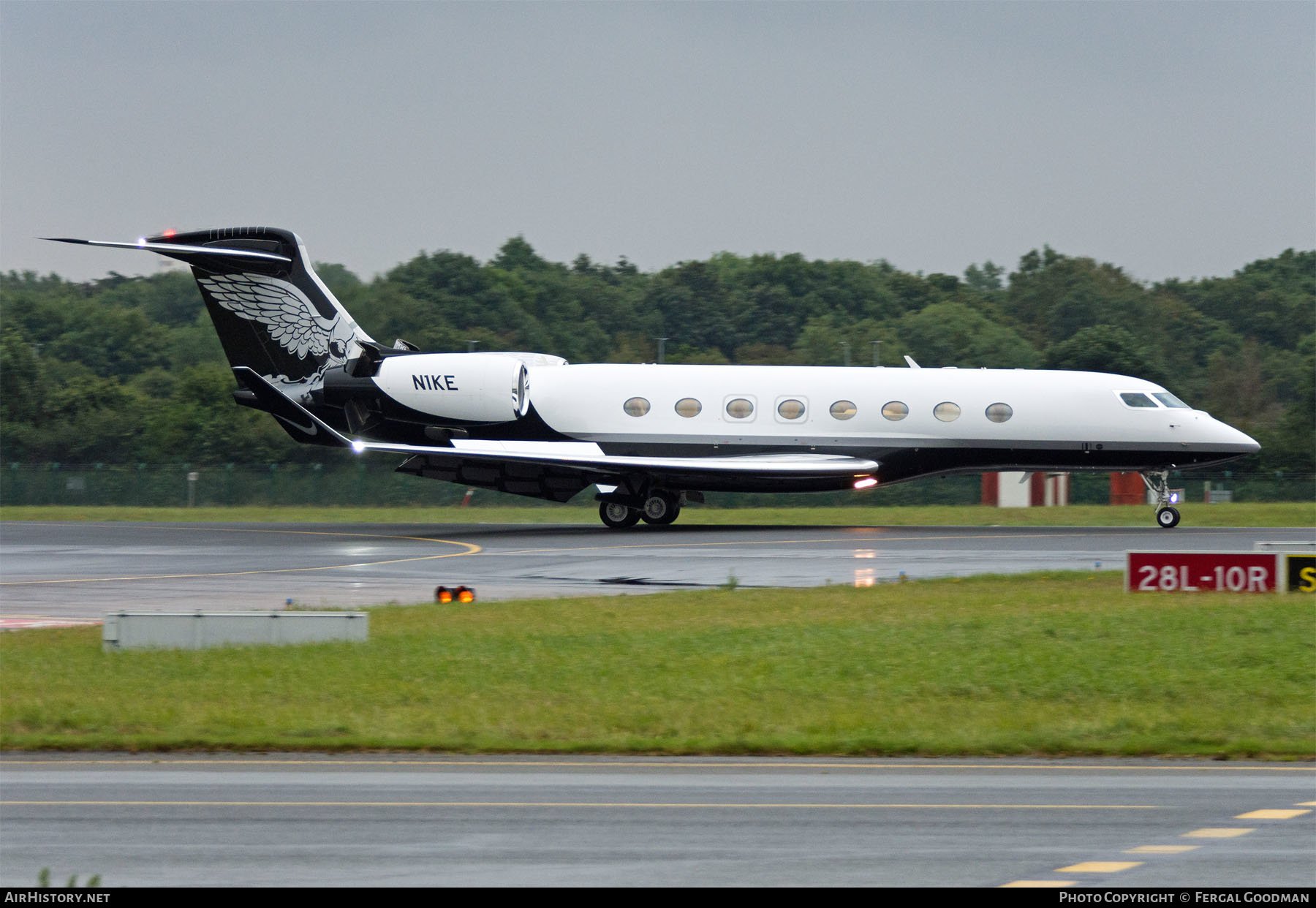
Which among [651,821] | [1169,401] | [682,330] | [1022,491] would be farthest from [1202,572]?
[682,330]

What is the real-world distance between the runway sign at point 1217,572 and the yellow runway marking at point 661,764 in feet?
30.3

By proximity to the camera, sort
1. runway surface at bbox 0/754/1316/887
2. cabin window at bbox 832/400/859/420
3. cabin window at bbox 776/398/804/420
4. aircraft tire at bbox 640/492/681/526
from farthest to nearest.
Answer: aircraft tire at bbox 640/492/681/526, cabin window at bbox 776/398/804/420, cabin window at bbox 832/400/859/420, runway surface at bbox 0/754/1316/887

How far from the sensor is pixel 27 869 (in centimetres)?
724

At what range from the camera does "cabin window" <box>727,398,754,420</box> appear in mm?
34062

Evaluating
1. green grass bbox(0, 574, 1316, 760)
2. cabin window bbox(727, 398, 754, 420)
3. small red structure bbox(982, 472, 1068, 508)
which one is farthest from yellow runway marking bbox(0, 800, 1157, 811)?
small red structure bbox(982, 472, 1068, 508)

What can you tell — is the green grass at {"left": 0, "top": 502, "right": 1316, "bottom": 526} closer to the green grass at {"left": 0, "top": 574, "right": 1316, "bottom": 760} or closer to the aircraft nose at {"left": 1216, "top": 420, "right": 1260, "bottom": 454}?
the aircraft nose at {"left": 1216, "top": 420, "right": 1260, "bottom": 454}

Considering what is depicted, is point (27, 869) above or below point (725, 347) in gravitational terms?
below

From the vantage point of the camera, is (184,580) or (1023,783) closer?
(1023,783)

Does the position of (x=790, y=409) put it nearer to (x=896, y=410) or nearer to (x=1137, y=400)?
(x=896, y=410)

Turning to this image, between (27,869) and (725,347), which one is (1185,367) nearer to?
(725,347)

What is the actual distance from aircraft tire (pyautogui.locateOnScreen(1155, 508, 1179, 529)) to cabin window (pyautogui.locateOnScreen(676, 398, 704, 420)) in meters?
11.1
